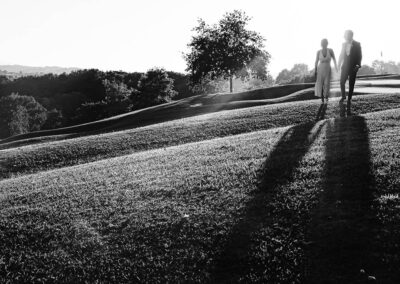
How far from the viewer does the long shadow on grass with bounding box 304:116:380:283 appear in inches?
251

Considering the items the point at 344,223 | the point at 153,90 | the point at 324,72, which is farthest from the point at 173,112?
the point at 153,90

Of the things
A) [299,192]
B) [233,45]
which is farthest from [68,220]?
[233,45]

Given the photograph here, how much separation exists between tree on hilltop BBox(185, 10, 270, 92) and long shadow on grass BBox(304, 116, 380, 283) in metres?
48.0

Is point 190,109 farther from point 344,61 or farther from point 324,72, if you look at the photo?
point 344,61

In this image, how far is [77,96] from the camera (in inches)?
4407

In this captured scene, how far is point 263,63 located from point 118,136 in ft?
131

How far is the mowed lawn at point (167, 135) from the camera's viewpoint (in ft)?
68.6

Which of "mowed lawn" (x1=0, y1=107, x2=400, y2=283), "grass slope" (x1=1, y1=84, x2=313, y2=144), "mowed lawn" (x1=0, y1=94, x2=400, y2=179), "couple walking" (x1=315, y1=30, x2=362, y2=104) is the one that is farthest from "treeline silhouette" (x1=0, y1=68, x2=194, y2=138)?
"mowed lawn" (x1=0, y1=107, x2=400, y2=283)

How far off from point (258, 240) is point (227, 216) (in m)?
1.16

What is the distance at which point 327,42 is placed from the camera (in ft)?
57.3

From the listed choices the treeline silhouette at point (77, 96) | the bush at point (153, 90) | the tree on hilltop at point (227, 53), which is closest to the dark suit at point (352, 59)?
the tree on hilltop at point (227, 53)

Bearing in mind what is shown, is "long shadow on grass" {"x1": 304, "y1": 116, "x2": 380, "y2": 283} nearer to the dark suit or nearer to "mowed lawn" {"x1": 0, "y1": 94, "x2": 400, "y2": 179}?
the dark suit

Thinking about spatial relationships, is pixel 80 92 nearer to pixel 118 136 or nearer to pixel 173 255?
pixel 118 136

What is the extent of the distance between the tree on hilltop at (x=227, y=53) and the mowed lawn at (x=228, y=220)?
45785 millimetres
